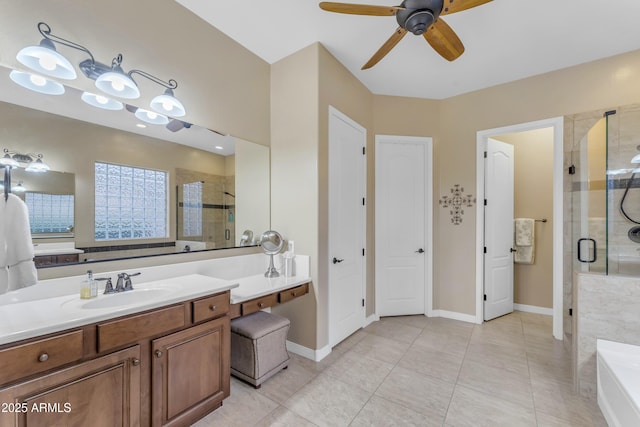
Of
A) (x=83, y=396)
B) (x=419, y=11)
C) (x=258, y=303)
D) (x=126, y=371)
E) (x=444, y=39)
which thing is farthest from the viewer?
(x=258, y=303)

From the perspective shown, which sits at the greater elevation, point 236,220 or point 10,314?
point 236,220

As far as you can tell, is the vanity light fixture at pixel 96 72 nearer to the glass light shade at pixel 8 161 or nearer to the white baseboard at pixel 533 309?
the glass light shade at pixel 8 161

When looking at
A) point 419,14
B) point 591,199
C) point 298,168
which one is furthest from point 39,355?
point 591,199

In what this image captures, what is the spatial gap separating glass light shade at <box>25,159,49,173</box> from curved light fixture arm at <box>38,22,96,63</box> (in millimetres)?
686

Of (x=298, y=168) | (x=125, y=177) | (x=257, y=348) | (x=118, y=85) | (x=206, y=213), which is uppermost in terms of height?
(x=118, y=85)

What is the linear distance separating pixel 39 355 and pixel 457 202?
3910 mm

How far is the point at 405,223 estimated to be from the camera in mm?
3660

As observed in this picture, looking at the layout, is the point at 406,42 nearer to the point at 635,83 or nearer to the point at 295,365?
the point at 635,83

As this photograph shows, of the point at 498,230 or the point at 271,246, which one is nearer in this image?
the point at 271,246

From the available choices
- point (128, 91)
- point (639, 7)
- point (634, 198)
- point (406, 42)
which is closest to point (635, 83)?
point (639, 7)

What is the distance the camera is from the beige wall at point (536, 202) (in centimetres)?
372

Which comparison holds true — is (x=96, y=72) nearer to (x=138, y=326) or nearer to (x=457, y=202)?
(x=138, y=326)

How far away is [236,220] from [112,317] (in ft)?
→ 4.48

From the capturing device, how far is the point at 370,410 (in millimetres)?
1895
